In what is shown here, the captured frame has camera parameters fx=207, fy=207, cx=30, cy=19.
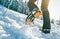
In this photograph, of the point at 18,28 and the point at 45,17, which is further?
the point at 45,17

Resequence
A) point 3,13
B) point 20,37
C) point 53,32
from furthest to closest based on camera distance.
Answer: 1. point 53,32
2. point 3,13
3. point 20,37

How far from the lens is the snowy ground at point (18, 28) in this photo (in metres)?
Result: 2.01

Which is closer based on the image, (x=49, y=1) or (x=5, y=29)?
(x=5, y=29)

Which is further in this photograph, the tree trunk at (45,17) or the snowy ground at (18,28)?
the tree trunk at (45,17)

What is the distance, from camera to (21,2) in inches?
94.2

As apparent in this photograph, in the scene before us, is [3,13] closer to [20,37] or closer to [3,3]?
[3,3]

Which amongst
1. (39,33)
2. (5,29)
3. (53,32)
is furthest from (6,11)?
(53,32)

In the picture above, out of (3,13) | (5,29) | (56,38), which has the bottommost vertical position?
(56,38)

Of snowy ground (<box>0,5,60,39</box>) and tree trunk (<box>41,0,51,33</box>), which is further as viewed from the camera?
tree trunk (<box>41,0,51,33</box>)

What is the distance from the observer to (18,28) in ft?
6.88

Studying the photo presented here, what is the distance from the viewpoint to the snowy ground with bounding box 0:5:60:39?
201 centimetres

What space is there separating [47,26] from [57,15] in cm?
26

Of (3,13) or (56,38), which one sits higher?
(3,13)

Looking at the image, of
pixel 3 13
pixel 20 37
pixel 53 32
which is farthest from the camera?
pixel 53 32
